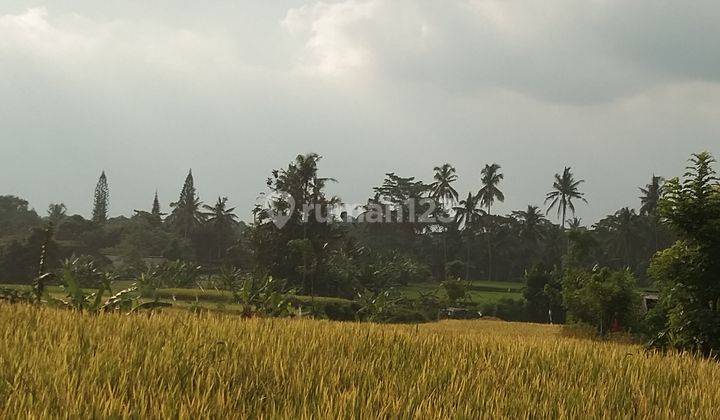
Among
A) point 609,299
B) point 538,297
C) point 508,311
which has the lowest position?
point 508,311

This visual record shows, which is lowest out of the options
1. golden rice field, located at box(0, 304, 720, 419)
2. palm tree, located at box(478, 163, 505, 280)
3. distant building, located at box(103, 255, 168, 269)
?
golden rice field, located at box(0, 304, 720, 419)

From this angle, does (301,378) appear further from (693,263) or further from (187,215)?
(187,215)

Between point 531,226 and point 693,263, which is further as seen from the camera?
point 531,226

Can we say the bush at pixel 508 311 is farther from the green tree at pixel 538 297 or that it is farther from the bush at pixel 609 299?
the bush at pixel 609 299

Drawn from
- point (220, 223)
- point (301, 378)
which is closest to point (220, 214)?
point (220, 223)

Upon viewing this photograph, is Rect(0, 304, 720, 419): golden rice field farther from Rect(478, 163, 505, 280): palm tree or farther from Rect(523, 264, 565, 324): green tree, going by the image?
Rect(478, 163, 505, 280): palm tree

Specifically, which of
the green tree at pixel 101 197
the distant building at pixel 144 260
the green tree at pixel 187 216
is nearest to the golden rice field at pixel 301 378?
the distant building at pixel 144 260

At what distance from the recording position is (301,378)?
356 cm

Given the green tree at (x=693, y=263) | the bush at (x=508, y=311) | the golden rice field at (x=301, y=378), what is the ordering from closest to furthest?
the golden rice field at (x=301, y=378) → the green tree at (x=693, y=263) → the bush at (x=508, y=311)

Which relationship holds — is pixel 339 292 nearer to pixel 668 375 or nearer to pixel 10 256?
pixel 10 256

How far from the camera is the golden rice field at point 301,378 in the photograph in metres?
2.87

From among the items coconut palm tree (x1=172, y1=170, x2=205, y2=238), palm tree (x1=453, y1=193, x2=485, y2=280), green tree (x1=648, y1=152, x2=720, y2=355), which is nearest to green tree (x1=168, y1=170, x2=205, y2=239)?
coconut palm tree (x1=172, y1=170, x2=205, y2=238)

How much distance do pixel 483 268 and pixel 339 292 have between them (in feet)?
107

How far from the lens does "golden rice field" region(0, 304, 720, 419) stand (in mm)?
2873
